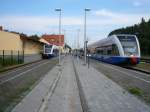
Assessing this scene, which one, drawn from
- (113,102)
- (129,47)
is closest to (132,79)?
(113,102)

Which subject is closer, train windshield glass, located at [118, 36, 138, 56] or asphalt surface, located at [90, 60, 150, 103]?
asphalt surface, located at [90, 60, 150, 103]

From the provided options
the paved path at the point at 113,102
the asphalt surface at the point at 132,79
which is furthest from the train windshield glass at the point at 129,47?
the paved path at the point at 113,102

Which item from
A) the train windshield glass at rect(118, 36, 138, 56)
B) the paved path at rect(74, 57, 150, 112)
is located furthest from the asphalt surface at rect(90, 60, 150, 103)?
the train windshield glass at rect(118, 36, 138, 56)

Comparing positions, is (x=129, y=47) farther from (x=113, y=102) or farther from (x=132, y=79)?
(x=113, y=102)

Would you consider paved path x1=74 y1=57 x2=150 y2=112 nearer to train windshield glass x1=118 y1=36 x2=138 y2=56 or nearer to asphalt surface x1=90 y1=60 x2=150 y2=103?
asphalt surface x1=90 y1=60 x2=150 y2=103

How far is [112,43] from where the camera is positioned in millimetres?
42438

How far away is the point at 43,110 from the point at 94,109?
1.53 meters

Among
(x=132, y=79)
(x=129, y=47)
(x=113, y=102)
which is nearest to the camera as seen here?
(x=113, y=102)

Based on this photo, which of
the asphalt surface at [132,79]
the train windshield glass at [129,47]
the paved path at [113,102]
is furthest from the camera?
the train windshield glass at [129,47]

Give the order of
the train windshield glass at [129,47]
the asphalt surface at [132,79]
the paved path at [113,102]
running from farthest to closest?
1. the train windshield glass at [129,47]
2. the asphalt surface at [132,79]
3. the paved path at [113,102]

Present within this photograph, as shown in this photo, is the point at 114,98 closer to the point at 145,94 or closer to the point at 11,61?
the point at 145,94

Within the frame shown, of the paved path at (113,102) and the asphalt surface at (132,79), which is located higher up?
the paved path at (113,102)

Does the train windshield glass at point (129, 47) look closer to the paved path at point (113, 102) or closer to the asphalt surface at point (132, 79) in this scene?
the asphalt surface at point (132, 79)

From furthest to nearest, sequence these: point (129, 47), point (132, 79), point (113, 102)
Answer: point (129, 47) → point (132, 79) → point (113, 102)
